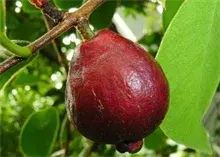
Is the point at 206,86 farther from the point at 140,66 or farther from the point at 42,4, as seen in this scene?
the point at 42,4

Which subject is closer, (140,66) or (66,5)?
(140,66)

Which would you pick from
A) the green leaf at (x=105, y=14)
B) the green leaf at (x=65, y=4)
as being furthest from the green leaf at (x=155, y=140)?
the green leaf at (x=65, y=4)

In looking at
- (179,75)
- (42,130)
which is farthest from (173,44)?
(42,130)

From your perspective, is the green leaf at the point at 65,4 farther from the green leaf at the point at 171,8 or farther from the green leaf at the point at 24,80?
the green leaf at the point at 24,80

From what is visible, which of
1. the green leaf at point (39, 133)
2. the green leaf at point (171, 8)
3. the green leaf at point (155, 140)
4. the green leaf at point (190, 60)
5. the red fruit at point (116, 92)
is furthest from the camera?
the green leaf at point (155, 140)

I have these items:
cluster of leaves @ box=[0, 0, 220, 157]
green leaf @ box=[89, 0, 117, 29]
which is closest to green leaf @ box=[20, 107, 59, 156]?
cluster of leaves @ box=[0, 0, 220, 157]

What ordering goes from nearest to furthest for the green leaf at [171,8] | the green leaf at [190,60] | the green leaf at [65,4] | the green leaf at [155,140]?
the green leaf at [190,60] < the green leaf at [171,8] < the green leaf at [65,4] < the green leaf at [155,140]

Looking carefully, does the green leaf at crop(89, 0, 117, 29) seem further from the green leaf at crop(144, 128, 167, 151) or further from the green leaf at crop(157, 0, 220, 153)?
the green leaf at crop(157, 0, 220, 153)
